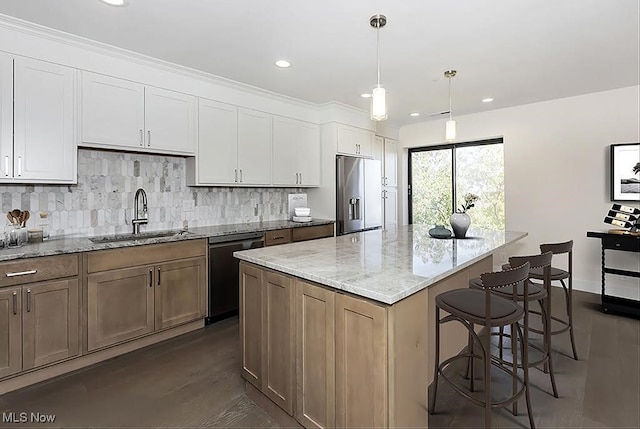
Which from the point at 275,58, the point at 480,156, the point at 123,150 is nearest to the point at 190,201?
the point at 123,150

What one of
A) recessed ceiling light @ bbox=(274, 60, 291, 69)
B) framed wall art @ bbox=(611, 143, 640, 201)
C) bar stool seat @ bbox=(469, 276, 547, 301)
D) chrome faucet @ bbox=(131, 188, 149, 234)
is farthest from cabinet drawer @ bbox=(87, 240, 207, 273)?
framed wall art @ bbox=(611, 143, 640, 201)

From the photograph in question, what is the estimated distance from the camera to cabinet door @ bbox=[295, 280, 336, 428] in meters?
1.61

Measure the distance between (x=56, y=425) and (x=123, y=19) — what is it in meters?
2.68

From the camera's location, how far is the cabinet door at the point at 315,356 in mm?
1614

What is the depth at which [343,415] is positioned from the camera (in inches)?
61.6

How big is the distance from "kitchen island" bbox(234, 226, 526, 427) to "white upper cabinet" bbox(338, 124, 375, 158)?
274 centimetres

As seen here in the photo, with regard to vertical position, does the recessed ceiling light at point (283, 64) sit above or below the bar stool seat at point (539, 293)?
above

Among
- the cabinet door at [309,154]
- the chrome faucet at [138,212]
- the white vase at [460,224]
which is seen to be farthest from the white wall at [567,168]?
the chrome faucet at [138,212]

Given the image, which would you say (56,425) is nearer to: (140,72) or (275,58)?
(140,72)

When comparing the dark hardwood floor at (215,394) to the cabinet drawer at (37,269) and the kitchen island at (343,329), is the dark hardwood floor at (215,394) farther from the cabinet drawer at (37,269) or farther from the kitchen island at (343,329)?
the cabinet drawer at (37,269)

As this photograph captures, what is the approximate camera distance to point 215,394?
7.03 feet

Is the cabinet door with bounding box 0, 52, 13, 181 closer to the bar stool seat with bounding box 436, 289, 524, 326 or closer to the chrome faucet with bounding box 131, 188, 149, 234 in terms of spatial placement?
the chrome faucet with bounding box 131, 188, 149, 234

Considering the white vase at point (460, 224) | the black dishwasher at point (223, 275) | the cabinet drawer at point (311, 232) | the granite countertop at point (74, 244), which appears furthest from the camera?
the cabinet drawer at point (311, 232)

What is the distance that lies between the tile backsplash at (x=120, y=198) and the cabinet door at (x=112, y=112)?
35 centimetres
